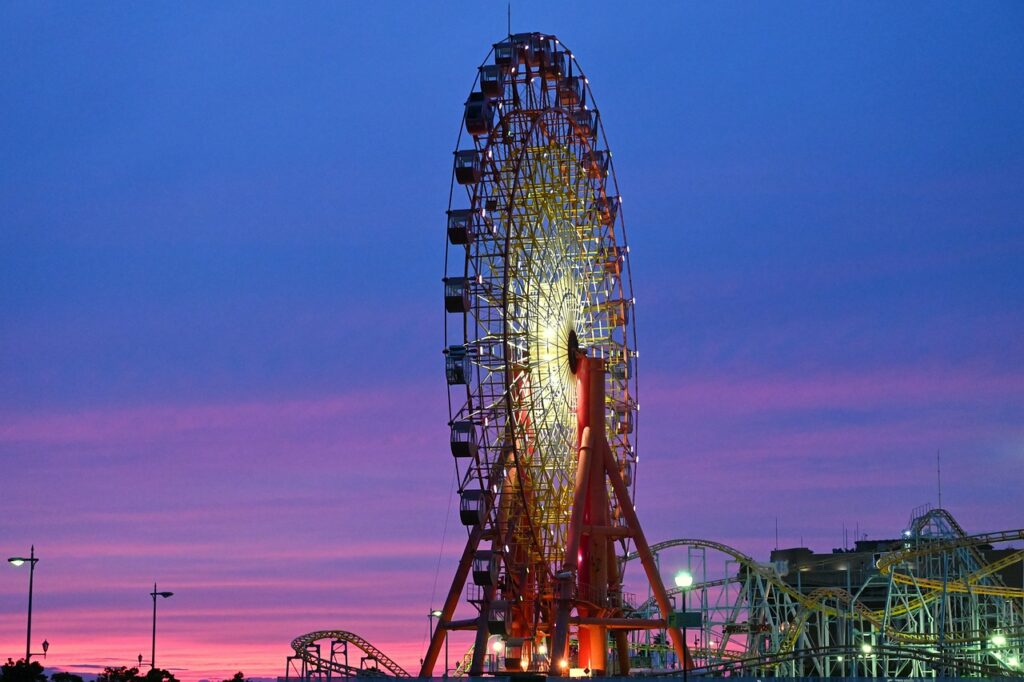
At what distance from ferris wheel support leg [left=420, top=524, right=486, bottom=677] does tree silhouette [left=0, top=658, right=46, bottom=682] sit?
18.4 metres

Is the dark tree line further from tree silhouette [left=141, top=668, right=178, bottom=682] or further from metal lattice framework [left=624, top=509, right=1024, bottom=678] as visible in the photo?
metal lattice framework [left=624, top=509, right=1024, bottom=678]

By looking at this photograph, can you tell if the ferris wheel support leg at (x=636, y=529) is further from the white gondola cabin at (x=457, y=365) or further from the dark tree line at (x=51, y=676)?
the dark tree line at (x=51, y=676)

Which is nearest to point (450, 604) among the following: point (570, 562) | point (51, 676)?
point (570, 562)

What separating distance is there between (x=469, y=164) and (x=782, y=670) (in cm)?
4852

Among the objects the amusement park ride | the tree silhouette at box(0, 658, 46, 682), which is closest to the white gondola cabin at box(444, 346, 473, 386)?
the amusement park ride

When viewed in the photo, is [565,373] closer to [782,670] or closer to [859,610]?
[859,610]

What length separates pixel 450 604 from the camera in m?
55.6

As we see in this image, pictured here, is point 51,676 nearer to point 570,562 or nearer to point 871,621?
point 570,562

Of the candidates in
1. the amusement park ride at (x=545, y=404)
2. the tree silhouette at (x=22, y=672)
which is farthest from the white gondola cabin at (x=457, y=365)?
the tree silhouette at (x=22, y=672)

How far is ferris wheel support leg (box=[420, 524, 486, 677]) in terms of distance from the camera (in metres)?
55.2

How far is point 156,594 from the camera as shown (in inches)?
2405

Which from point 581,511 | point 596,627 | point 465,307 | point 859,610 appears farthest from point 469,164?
point 859,610

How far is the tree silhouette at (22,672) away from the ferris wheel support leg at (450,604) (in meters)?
18.4

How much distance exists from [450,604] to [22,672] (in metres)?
19.8
